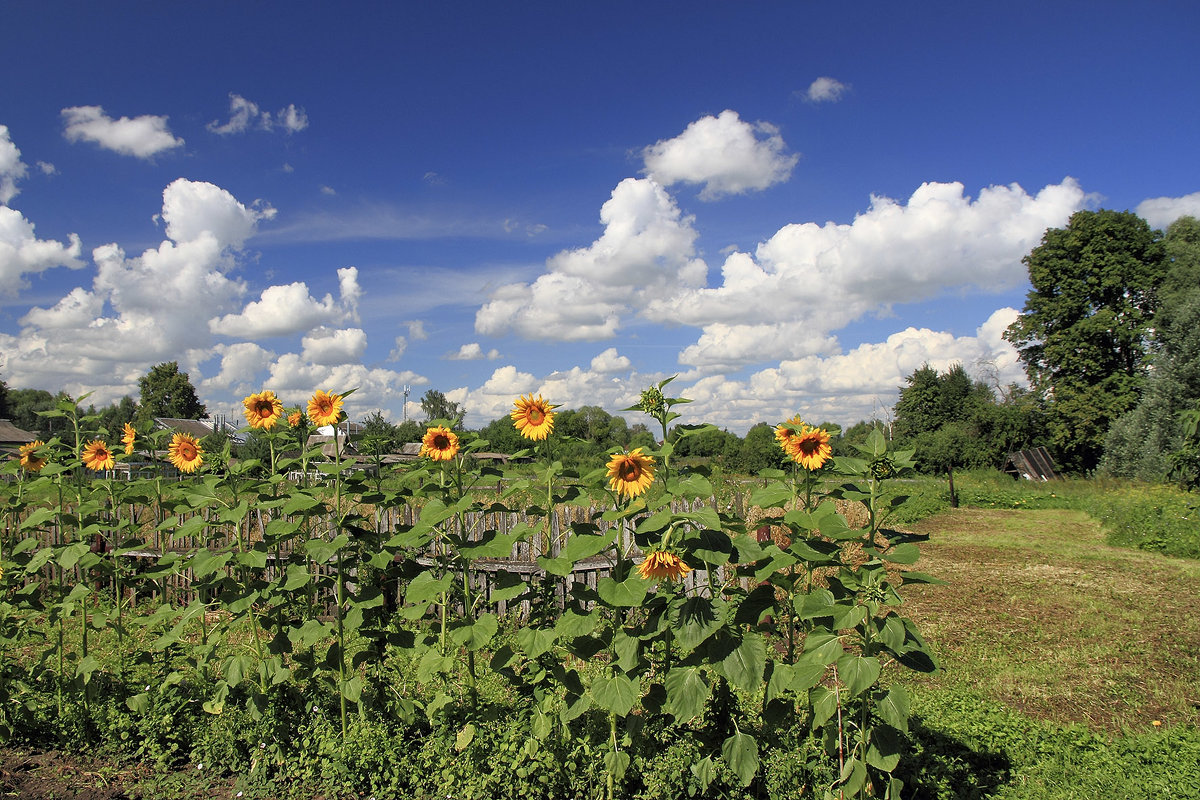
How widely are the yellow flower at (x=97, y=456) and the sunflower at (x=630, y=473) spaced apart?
3.06 meters

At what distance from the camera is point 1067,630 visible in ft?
21.1

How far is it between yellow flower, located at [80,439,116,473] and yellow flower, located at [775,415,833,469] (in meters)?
3.66

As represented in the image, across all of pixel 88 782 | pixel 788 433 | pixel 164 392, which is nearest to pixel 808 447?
pixel 788 433

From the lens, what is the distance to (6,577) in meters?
3.35

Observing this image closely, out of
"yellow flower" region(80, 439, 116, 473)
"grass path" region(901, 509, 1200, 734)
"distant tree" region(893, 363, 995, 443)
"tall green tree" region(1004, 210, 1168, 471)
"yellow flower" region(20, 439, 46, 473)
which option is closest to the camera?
"yellow flower" region(80, 439, 116, 473)

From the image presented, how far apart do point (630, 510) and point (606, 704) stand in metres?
0.69

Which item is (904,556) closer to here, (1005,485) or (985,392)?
(1005,485)

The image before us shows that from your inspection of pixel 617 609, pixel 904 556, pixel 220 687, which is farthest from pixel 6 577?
pixel 904 556

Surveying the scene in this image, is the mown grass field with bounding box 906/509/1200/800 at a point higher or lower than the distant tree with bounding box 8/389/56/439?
lower

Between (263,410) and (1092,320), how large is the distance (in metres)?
31.4

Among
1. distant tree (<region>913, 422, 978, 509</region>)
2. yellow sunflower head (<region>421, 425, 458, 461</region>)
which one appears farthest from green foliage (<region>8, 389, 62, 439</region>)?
yellow sunflower head (<region>421, 425, 458, 461</region>)

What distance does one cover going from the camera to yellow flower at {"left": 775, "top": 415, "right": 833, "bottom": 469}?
2.62 metres

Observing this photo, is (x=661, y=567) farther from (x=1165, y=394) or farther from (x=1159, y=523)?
(x=1165, y=394)

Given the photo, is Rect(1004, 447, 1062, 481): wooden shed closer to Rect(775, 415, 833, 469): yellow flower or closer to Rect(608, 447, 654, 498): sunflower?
Rect(775, 415, 833, 469): yellow flower
